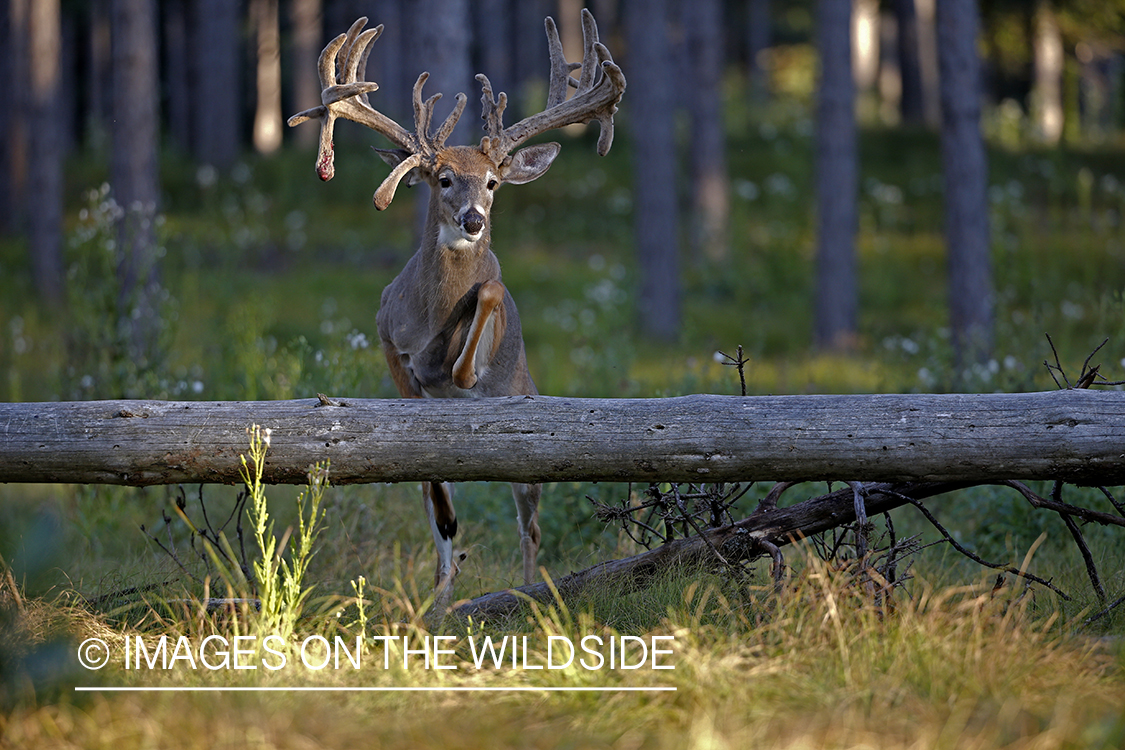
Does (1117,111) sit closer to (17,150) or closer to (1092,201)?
(1092,201)

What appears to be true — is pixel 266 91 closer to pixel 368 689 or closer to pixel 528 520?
pixel 528 520

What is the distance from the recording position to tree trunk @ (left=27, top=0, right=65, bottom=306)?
1403cm

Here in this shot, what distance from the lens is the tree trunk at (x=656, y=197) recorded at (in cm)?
1339

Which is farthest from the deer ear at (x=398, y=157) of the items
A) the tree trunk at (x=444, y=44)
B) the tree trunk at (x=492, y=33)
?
the tree trunk at (x=492, y=33)

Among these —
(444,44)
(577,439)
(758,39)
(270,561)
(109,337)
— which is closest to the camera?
(270,561)

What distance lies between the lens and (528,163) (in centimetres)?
520

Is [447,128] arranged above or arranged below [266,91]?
below

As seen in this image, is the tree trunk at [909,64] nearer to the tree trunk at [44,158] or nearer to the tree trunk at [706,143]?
the tree trunk at [706,143]

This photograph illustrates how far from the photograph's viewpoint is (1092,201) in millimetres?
18953

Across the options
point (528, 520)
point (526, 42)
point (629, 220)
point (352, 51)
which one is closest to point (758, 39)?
point (526, 42)

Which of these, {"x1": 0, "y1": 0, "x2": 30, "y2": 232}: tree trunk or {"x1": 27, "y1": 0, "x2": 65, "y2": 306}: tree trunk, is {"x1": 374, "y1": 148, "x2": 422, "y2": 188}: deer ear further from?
{"x1": 0, "y1": 0, "x2": 30, "y2": 232}: tree trunk

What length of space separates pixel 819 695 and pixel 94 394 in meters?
5.21

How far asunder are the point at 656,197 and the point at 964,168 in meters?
4.33

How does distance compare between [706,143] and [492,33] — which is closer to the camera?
[706,143]
